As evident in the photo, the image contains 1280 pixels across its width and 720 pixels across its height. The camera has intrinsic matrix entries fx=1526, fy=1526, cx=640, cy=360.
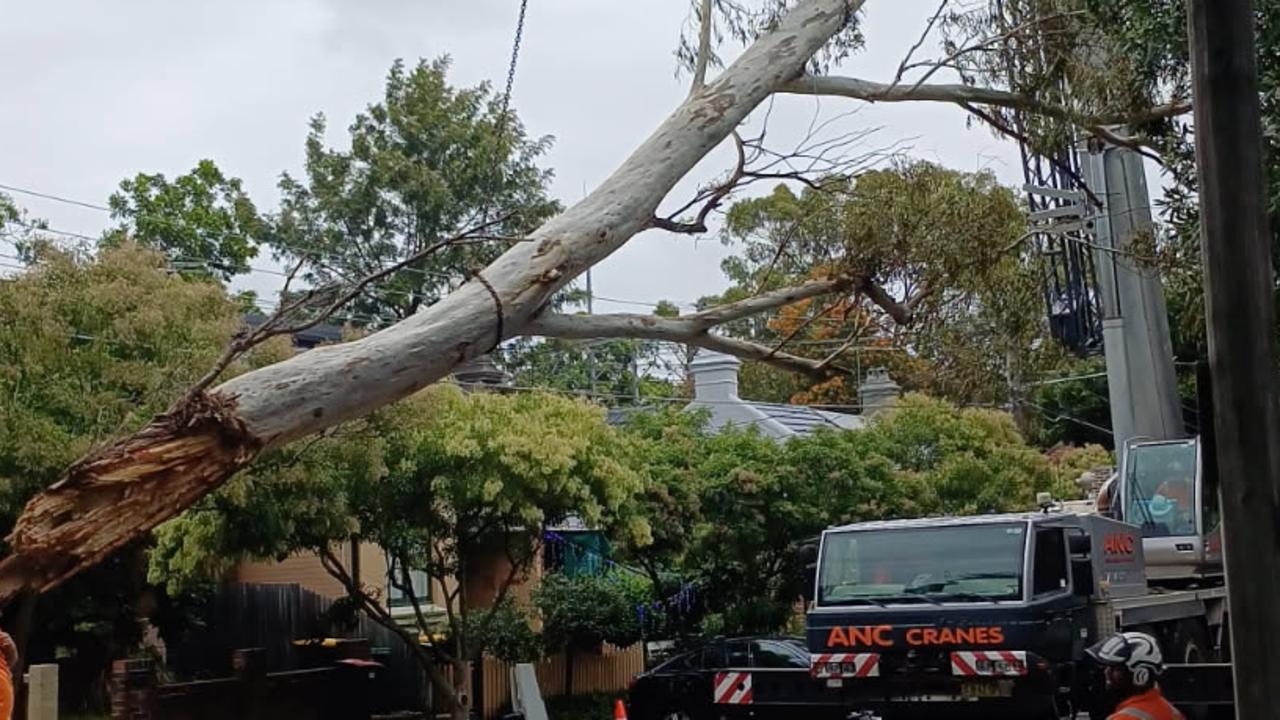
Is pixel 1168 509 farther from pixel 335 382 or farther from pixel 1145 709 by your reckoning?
pixel 335 382

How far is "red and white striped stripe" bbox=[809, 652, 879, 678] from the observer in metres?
12.0

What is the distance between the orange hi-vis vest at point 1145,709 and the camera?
602 centimetres

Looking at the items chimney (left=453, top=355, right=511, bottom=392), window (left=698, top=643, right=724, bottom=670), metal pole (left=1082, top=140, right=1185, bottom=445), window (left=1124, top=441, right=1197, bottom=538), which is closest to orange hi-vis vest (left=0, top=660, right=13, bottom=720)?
window (left=698, top=643, right=724, bottom=670)

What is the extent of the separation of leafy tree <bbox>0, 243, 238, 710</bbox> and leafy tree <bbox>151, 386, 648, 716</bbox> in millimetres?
1430

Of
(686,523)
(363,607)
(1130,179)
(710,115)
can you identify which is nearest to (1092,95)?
(710,115)

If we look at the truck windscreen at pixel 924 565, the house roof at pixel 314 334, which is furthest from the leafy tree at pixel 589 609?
the truck windscreen at pixel 924 565

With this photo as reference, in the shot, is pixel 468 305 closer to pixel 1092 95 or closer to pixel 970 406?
pixel 1092 95

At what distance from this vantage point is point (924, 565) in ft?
41.3

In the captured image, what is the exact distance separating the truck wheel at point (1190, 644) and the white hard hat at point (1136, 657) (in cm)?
771

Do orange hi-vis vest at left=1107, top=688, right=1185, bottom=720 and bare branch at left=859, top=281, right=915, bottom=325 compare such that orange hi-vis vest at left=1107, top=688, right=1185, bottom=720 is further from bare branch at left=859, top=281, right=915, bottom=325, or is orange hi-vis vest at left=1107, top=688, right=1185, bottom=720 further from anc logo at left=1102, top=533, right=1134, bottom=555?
anc logo at left=1102, top=533, right=1134, bottom=555

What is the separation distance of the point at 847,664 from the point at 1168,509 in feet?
21.4

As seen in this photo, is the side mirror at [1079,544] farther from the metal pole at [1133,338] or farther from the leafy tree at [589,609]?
the leafy tree at [589,609]

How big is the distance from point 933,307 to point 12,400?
9.33 metres

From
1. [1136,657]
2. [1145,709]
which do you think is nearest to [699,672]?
[1136,657]
